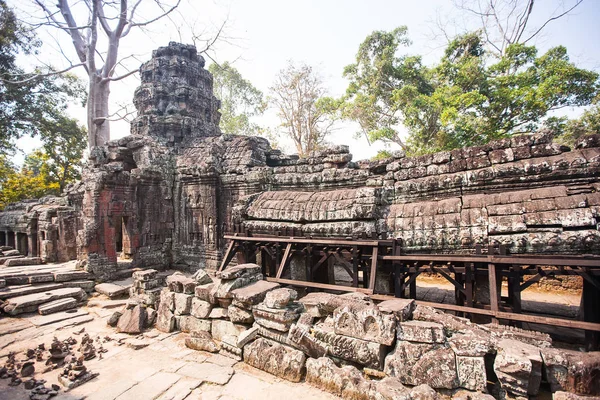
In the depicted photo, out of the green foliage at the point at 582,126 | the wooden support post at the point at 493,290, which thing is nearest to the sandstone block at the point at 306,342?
the wooden support post at the point at 493,290

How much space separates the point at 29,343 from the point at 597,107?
2162 centimetres

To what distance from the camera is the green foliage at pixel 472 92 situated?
1073cm

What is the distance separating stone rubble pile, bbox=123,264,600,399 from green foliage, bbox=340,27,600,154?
10.5 m

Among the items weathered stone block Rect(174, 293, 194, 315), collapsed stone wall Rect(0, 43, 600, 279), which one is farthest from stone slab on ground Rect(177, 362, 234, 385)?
collapsed stone wall Rect(0, 43, 600, 279)

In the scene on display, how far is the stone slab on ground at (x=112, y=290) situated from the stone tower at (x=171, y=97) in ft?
20.4

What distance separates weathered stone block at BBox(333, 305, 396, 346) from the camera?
317 cm

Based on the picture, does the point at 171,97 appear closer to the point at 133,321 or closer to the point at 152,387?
the point at 133,321

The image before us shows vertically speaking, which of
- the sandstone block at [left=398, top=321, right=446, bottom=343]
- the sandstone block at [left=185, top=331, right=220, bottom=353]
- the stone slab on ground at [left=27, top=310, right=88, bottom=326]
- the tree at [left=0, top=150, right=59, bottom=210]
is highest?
the tree at [left=0, top=150, right=59, bottom=210]

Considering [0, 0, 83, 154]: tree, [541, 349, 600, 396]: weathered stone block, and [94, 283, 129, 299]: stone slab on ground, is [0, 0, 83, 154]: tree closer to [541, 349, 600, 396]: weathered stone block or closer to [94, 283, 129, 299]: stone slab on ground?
[94, 283, 129, 299]: stone slab on ground

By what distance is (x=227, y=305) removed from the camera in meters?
4.70

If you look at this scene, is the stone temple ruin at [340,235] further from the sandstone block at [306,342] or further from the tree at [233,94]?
the tree at [233,94]

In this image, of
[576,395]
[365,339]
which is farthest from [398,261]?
[576,395]

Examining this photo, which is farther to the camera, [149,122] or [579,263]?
[149,122]

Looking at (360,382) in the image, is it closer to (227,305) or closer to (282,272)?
(227,305)
